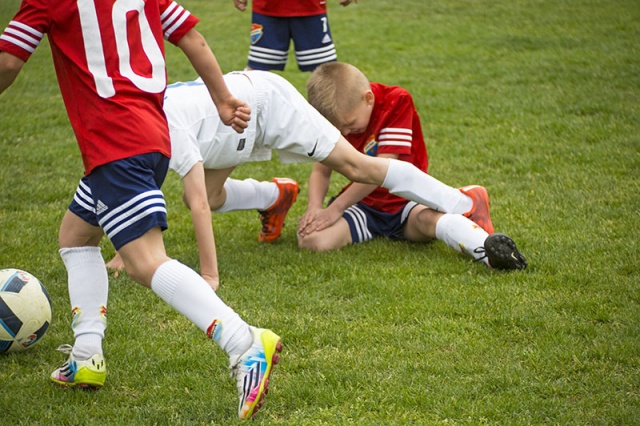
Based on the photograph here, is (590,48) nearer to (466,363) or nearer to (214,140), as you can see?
(214,140)

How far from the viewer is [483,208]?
413 cm

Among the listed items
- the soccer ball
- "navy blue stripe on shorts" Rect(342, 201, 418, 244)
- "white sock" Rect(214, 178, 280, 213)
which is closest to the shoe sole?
"navy blue stripe on shorts" Rect(342, 201, 418, 244)

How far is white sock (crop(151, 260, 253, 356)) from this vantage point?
2.42m

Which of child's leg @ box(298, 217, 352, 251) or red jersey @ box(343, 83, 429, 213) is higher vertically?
red jersey @ box(343, 83, 429, 213)

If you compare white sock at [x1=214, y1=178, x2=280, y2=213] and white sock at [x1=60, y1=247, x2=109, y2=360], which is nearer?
white sock at [x1=60, y1=247, x2=109, y2=360]

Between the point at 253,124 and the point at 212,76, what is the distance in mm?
1048

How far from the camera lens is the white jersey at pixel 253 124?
367 cm

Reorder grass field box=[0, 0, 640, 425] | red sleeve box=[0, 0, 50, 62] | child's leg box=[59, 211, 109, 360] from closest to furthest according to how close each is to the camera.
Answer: red sleeve box=[0, 0, 50, 62] → grass field box=[0, 0, 640, 425] → child's leg box=[59, 211, 109, 360]

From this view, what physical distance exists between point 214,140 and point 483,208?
1419 millimetres

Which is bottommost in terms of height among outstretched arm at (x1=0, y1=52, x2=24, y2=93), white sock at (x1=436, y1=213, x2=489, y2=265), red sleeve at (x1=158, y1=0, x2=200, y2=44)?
white sock at (x1=436, y1=213, x2=489, y2=265)

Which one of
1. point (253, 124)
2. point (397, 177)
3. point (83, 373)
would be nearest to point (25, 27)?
point (83, 373)

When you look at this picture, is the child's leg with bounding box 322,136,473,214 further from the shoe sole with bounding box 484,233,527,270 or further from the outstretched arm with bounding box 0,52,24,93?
the outstretched arm with bounding box 0,52,24,93

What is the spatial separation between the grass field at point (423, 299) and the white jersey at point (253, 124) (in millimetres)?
578

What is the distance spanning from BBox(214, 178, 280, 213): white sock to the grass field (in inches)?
8.2
